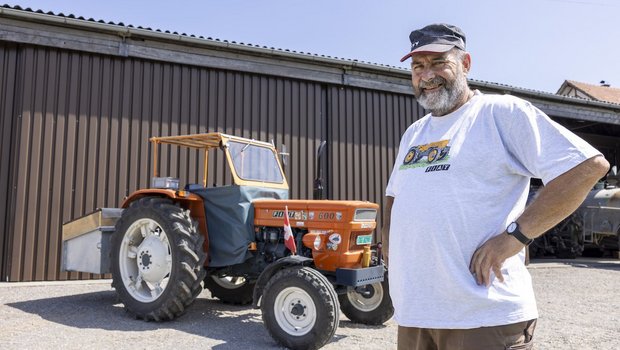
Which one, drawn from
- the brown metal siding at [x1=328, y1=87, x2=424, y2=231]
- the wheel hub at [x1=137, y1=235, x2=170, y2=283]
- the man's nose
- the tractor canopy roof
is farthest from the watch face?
the brown metal siding at [x1=328, y1=87, x2=424, y2=231]

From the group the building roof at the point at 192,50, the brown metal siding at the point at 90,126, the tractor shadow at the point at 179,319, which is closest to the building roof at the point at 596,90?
the building roof at the point at 192,50

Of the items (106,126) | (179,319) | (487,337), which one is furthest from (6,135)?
(487,337)

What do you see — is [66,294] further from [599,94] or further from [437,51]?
[599,94]

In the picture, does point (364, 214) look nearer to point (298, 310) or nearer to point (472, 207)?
point (298, 310)

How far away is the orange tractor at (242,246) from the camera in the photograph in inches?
192

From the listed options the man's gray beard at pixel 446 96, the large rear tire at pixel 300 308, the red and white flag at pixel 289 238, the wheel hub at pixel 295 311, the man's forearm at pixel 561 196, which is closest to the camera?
the man's forearm at pixel 561 196

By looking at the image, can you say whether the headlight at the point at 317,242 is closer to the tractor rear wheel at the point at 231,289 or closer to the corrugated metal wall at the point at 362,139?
the tractor rear wheel at the point at 231,289

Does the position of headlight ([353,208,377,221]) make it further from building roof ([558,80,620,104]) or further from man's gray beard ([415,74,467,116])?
building roof ([558,80,620,104])

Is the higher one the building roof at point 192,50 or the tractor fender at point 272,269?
the building roof at point 192,50

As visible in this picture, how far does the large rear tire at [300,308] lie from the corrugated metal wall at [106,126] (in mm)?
2458

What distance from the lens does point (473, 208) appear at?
1.74m

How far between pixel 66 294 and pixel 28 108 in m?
3.20

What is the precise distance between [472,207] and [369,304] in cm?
409

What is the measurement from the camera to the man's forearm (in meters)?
1.60
